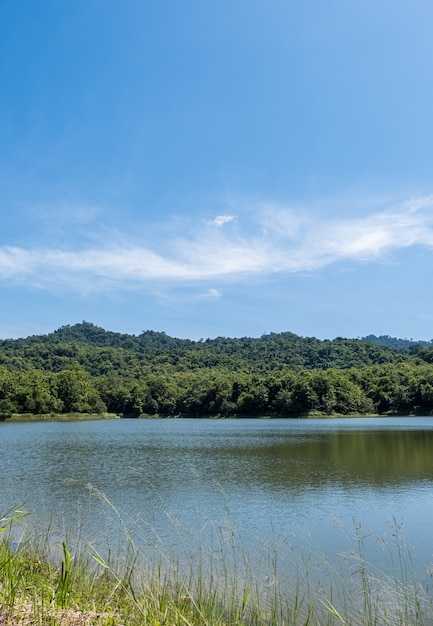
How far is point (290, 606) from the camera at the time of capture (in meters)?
8.65

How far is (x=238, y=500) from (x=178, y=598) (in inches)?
410

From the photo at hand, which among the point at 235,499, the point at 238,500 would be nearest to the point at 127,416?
the point at 235,499

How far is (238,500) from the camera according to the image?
1788 centimetres

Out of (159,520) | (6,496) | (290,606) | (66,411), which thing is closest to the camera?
(290,606)

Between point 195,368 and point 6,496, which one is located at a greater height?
point 195,368

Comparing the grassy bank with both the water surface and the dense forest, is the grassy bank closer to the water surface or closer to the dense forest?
the water surface

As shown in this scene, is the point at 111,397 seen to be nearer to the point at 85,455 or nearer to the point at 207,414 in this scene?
the point at 207,414

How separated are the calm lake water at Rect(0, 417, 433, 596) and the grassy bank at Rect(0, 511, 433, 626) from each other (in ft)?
2.18

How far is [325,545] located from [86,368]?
15746 centimetres

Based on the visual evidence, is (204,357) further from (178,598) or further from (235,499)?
(178,598)

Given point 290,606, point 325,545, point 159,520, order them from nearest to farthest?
point 290,606 < point 325,545 < point 159,520

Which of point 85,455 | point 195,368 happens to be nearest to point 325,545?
point 85,455

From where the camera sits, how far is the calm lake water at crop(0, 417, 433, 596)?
1220 cm

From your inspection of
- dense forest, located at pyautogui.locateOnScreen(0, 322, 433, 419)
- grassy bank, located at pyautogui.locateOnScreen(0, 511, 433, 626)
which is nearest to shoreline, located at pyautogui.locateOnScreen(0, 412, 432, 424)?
dense forest, located at pyautogui.locateOnScreen(0, 322, 433, 419)
